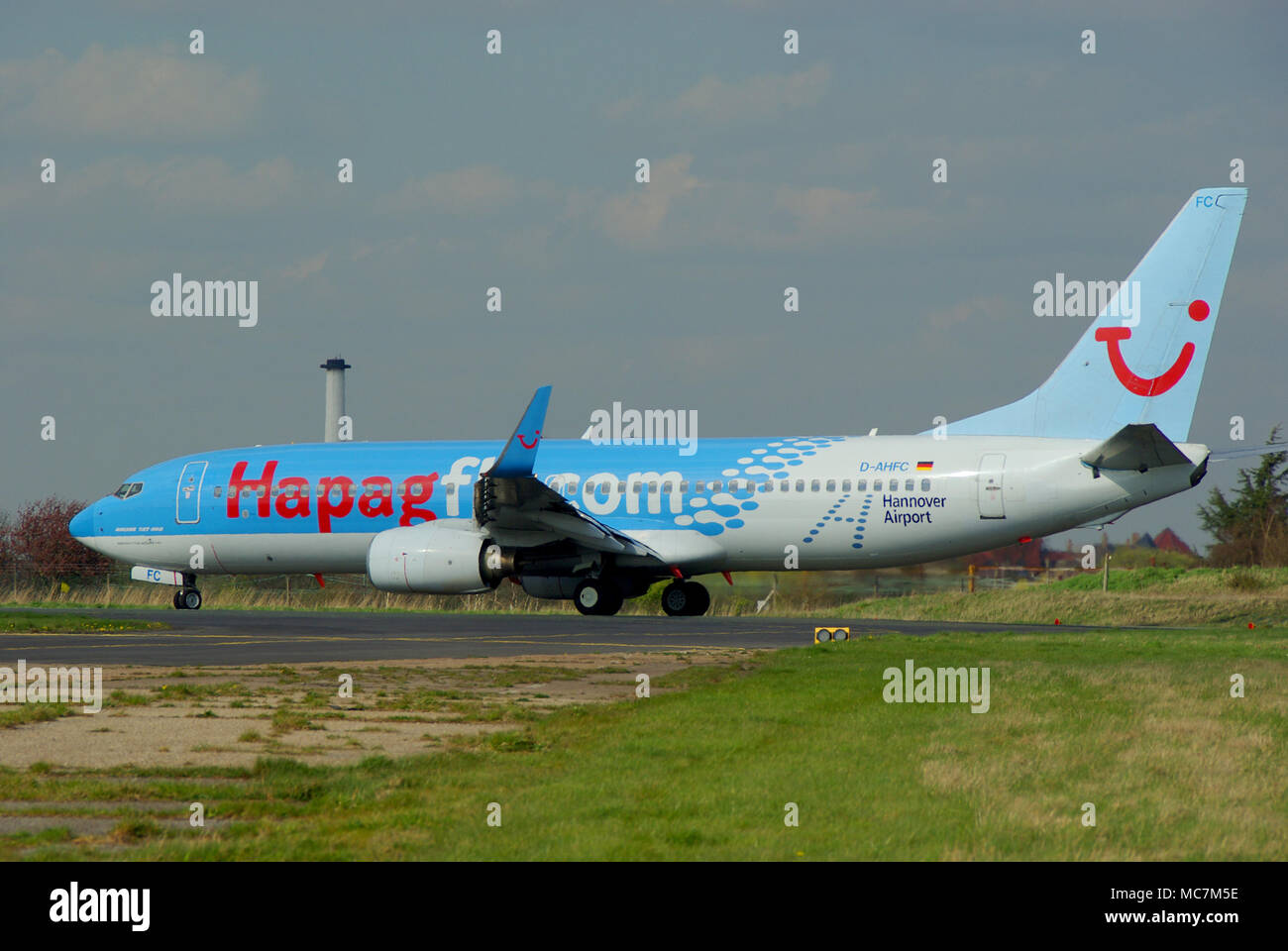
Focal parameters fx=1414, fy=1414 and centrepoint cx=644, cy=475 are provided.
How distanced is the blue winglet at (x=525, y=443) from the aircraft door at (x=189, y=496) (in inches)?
392

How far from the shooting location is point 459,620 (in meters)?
31.3

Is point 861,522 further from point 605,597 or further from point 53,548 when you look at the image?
point 53,548

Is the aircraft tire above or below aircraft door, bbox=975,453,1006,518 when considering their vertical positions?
below

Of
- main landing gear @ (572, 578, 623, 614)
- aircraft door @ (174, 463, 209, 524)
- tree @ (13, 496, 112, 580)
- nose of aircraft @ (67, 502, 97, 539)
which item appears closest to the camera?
main landing gear @ (572, 578, 623, 614)

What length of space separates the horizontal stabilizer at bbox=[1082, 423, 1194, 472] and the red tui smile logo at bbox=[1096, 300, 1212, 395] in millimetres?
1808

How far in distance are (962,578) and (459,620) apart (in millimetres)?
15127

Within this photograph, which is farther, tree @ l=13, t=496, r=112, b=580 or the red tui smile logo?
tree @ l=13, t=496, r=112, b=580

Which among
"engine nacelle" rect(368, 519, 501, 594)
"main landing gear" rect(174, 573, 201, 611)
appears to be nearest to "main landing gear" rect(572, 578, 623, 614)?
"engine nacelle" rect(368, 519, 501, 594)

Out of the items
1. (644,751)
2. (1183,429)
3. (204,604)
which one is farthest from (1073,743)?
(204,604)

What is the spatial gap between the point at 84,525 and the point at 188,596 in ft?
10.6

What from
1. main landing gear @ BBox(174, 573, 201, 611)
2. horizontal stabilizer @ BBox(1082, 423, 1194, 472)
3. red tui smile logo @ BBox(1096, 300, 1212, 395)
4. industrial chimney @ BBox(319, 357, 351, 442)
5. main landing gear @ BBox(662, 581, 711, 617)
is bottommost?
main landing gear @ BBox(662, 581, 711, 617)

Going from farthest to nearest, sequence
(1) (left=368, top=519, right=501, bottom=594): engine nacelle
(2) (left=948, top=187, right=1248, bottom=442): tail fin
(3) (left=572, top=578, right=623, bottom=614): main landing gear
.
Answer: (3) (left=572, top=578, right=623, bottom=614): main landing gear
(1) (left=368, top=519, right=501, bottom=594): engine nacelle
(2) (left=948, top=187, right=1248, bottom=442): tail fin

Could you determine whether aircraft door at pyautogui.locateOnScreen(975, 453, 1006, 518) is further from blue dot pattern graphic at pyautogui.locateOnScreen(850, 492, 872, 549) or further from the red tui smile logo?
the red tui smile logo

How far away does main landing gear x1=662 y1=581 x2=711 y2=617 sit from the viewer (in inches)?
1316
